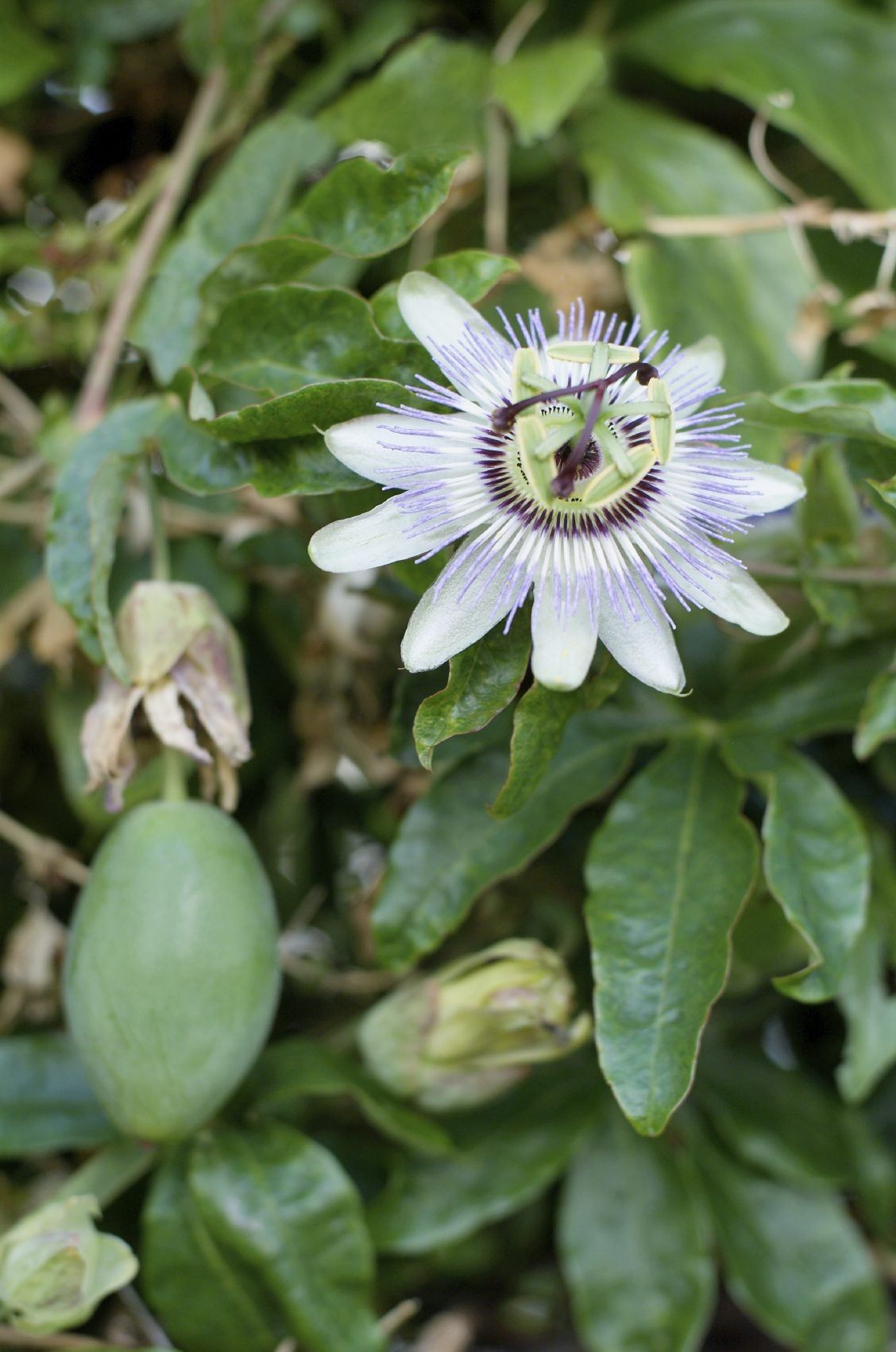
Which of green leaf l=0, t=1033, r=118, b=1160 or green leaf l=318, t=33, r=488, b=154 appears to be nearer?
green leaf l=0, t=1033, r=118, b=1160

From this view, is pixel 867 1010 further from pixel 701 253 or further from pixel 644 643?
pixel 701 253

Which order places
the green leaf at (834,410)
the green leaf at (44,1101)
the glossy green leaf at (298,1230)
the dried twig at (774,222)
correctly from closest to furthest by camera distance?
the green leaf at (834,410) → the glossy green leaf at (298,1230) → the green leaf at (44,1101) → the dried twig at (774,222)

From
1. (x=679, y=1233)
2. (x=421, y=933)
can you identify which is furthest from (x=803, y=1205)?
(x=421, y=933)

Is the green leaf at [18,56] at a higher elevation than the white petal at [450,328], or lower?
higher

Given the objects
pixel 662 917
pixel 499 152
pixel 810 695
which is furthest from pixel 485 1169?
pixel 499 152

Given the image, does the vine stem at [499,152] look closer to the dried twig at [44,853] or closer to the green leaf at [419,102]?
the green leaf at [419,102]

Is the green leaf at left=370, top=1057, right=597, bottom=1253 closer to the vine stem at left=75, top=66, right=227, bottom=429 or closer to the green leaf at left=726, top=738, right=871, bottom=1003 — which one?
the green leaf at left=726, top=738, right=871, bottom=1003

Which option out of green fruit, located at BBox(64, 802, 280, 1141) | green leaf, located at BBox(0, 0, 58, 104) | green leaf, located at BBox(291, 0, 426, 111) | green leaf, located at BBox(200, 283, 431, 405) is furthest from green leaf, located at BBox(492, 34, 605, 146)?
green fruit, located at BBox(64, 802, 280, 1141)

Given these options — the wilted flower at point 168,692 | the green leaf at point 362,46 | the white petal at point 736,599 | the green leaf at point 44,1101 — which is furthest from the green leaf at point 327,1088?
the green leaf at point 362,46
